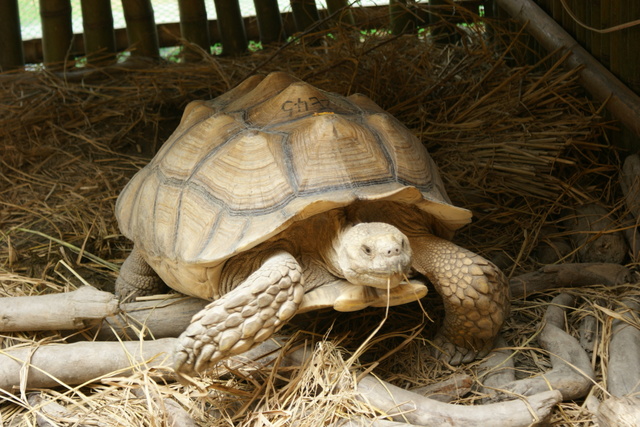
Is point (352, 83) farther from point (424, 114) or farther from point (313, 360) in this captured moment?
point (313, 360)

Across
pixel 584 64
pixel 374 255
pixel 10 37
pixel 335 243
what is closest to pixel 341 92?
pixel 584 64

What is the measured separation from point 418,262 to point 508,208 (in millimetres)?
1192

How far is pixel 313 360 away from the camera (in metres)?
2.56

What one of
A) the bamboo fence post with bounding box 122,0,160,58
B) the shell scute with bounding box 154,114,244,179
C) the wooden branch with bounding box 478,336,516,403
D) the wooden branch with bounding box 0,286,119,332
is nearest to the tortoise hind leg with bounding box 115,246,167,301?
the wooden branch with bounding box 0,286,119,332

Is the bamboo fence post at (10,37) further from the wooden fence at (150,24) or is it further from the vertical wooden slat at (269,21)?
the vertical wooden slat at (269,21)

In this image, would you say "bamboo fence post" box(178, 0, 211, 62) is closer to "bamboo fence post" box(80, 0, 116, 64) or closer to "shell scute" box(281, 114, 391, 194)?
"bamboo fence post" box(80, 0, 116, 64)

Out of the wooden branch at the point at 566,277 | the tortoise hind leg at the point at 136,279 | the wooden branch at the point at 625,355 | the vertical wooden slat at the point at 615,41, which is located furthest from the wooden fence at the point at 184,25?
the wooden branch at the point at 625,355

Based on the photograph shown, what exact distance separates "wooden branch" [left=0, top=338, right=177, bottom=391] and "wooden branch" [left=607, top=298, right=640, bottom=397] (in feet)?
5.66

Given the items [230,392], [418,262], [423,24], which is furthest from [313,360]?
[423,24]

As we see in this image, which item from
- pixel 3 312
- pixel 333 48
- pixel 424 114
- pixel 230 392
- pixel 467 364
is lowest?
pixel 467 364

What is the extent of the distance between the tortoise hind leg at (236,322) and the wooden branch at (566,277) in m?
1.29

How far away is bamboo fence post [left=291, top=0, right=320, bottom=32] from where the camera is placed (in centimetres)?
546

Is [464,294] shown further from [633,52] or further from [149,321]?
[633,52]

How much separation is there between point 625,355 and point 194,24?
167 inches
